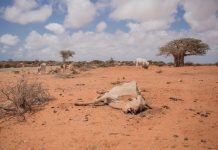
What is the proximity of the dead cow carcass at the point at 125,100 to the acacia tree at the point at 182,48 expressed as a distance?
1467 cm

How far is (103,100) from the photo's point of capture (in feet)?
25.4

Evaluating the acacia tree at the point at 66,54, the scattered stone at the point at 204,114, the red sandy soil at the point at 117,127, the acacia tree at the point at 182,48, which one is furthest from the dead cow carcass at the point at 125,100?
the acacia tree at the point at 66,54

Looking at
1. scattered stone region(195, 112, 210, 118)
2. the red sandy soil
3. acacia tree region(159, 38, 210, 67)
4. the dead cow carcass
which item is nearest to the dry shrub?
the red sandy soil

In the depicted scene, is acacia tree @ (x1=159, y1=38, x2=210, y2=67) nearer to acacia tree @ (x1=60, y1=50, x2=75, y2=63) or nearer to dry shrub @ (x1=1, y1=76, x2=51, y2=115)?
acacia tree @ (x1=60, y1=50, x2=75, y2=63)

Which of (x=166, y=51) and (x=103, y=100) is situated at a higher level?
(x=166, y=51)

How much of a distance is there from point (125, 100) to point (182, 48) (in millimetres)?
15188

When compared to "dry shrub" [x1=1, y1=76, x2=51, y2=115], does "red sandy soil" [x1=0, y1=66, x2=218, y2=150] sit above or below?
below

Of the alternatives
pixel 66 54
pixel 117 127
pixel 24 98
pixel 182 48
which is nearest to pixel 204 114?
pixel 117 127

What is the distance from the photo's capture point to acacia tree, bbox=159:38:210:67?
21516mm

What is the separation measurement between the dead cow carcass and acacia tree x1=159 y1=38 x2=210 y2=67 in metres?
14.7

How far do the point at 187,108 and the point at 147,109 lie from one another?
110cm

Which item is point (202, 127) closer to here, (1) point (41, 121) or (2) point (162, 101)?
(2) point (162, 101)

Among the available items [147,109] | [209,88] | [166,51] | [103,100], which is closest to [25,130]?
[103,100]

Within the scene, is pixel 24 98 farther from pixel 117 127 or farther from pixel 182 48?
pixel 182 48
